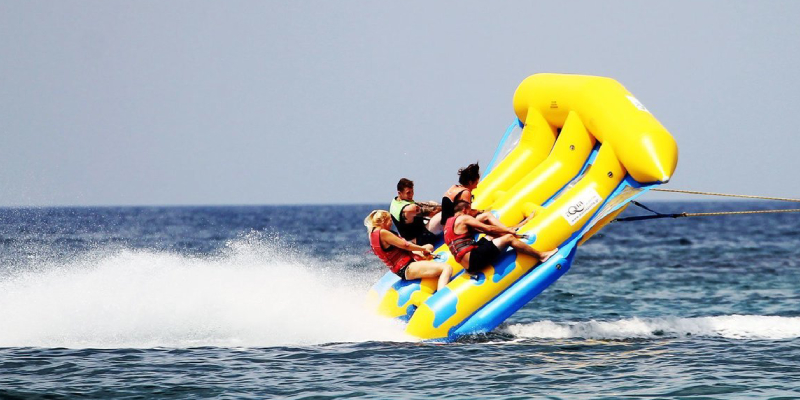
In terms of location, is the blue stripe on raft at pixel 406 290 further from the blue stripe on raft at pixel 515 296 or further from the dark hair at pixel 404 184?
the dark hair at pixel 404 184

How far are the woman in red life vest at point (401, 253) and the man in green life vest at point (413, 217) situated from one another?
0.20 meters

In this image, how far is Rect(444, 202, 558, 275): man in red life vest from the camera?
8.31 m

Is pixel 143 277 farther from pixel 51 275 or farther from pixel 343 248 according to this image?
pixel 343 248

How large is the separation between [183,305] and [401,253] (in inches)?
87.2

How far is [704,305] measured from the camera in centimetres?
1224

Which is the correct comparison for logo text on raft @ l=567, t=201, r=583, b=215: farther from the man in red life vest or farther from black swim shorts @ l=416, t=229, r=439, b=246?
black swim shorts @ l=416, t=229, r=439, b=246

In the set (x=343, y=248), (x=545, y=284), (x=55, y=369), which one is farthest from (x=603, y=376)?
(x=343, y=248)

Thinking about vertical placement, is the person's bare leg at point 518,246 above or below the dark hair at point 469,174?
below

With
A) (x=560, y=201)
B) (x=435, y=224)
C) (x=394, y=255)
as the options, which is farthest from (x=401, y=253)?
(x=560, y=201)

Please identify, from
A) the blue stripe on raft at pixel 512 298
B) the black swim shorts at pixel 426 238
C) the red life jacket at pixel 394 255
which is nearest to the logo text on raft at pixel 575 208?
the blue stripe on raft at pixel 512 298

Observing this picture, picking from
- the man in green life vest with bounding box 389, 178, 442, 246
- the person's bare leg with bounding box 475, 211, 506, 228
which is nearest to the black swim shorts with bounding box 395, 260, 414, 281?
the man in green life vest with bounding box 389, 178, 442, 246

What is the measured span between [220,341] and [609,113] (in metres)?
4.08

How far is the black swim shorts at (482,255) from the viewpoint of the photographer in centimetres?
831

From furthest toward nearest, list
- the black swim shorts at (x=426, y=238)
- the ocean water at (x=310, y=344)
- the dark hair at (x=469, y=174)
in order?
the black swim shorts at (x=426, y=238) < the dark hair at (x=469, y=174) < the ocean water at (x=310, y=344)
